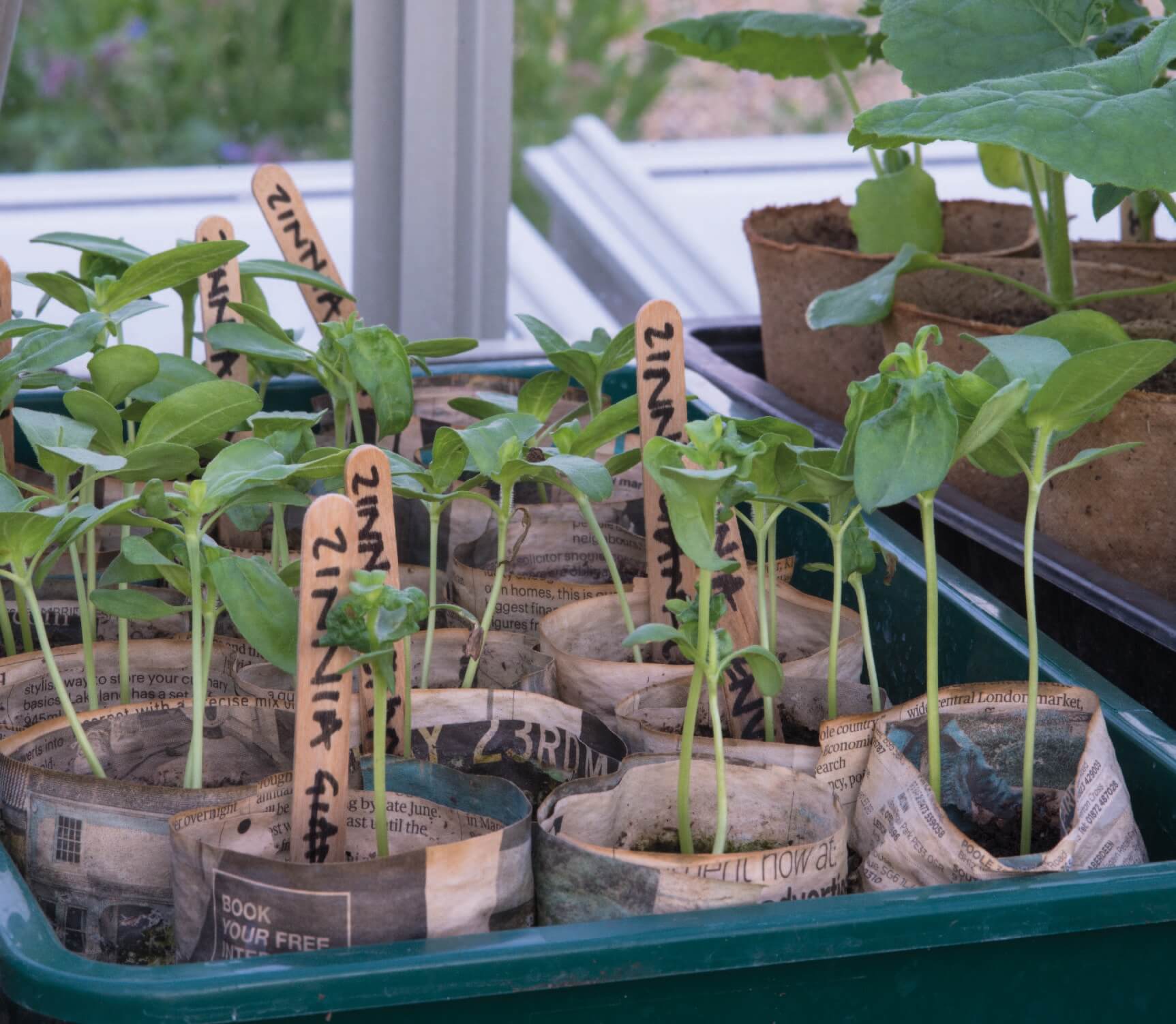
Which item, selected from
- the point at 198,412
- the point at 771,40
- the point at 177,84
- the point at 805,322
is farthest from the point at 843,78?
the point at 177,84

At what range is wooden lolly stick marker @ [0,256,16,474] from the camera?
2.66 ft

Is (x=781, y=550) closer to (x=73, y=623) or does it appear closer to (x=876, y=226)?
(x=876, y=226)

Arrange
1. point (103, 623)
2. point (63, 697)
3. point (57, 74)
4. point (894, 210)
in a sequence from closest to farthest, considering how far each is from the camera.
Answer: point (63, 697) → point (103, 623) → point (894, 210) → point (57, 74)

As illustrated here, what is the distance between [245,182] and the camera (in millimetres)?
2111

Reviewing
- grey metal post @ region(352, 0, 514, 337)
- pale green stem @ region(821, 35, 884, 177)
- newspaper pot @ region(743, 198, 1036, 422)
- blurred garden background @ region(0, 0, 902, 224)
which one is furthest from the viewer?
blurred garden background @ region(0, 0, 902, 224)

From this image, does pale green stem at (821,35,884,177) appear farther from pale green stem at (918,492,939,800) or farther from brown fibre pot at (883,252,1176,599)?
pale green stem at (918,492,939,800)

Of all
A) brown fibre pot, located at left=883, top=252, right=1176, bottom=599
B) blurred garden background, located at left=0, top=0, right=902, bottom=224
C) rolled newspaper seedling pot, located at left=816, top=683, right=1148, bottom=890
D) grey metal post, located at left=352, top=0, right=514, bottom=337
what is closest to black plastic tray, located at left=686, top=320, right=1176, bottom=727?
brown fibre pot, located at left=883, top=252, right=1176, bottom=599

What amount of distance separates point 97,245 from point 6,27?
0.14 meters

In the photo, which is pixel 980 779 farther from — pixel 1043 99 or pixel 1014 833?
pixel 1043 99

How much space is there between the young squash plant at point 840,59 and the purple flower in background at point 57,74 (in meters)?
1.29

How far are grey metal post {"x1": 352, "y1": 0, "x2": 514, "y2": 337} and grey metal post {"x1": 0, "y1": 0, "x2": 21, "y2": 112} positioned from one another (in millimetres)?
686

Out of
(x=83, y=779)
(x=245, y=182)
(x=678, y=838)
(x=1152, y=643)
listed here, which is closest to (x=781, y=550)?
(x=1152, y=643)

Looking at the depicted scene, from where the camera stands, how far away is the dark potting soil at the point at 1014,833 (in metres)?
0.61

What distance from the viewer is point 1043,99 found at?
626mm
